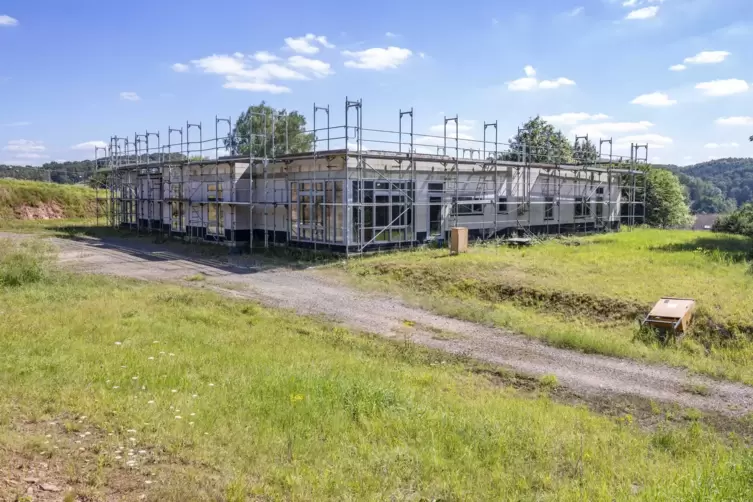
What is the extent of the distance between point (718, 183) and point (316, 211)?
13738 cm

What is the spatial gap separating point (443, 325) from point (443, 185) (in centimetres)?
1209

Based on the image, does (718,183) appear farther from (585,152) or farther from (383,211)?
(383,211)

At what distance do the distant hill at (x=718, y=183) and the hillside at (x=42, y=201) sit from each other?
6881 centimetres

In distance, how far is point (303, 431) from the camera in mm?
5809

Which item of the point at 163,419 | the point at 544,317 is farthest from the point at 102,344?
the point at 544,317

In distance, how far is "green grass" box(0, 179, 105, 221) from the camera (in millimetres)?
38722

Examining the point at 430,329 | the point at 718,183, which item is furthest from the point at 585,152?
the point at 718,183

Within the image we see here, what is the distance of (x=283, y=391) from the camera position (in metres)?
6.77

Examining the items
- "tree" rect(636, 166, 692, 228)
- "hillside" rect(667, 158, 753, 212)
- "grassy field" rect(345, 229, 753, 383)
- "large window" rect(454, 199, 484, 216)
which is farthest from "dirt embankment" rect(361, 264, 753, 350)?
Result: "hillside" rect(667, 158, 753, 212)

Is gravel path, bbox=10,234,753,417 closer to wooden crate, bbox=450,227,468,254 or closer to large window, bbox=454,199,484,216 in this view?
wooden crate, bbox=450,227,468,254

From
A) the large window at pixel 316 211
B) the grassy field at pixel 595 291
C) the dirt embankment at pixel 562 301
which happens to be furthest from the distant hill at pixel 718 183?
the dirt embankment at pixel 562 301

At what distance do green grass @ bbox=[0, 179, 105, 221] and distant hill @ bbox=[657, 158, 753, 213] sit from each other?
68.7 meters

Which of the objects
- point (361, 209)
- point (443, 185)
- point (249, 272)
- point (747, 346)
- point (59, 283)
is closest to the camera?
point (747, 346)

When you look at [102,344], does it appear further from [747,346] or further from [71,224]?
[71,224]
